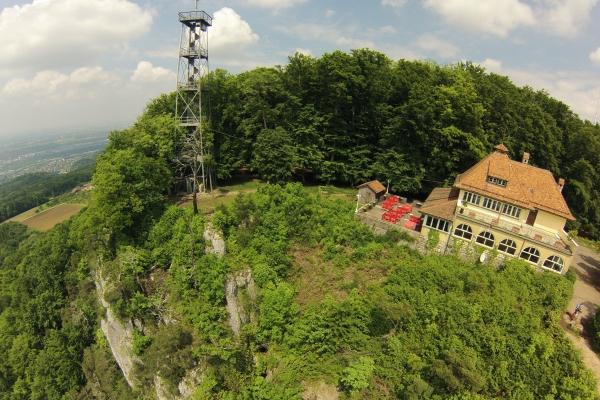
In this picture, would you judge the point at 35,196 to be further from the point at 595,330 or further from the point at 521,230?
the point at 595,330

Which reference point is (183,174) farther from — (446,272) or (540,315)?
(540,315)

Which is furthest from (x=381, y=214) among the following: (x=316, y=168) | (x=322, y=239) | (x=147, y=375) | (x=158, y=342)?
(x=147, y=375)

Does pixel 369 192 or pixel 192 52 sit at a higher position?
pixel 192 52

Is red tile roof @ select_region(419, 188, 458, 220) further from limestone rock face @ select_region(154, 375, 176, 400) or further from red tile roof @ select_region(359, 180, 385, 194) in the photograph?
limestone rock face @ select_region(154, 375, 176, 400)

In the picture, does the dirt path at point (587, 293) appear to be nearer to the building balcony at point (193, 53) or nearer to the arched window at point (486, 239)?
the arched window at point (486, 239)

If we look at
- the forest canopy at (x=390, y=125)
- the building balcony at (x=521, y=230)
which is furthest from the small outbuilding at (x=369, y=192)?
the building balcony at (x=521, y=230)

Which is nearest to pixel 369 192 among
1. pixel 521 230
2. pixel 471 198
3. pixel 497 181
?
pixel 471 198
